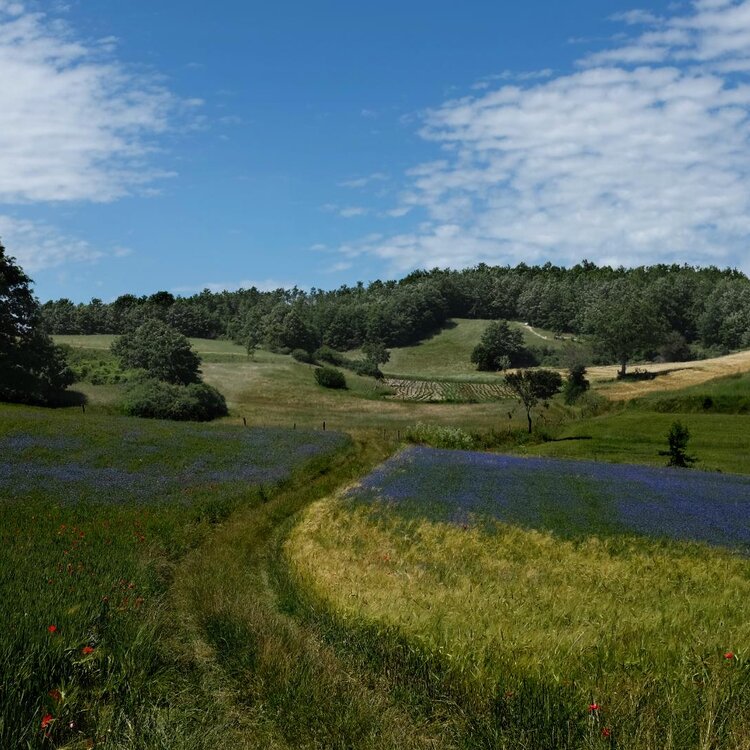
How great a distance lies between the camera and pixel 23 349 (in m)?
75.7

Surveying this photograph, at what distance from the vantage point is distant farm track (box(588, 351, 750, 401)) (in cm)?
9175

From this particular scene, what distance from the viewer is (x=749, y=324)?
159000 mm

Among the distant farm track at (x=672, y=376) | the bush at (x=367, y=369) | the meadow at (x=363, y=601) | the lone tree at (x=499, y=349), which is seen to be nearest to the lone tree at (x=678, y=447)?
the meadow at (x=363, y=601)

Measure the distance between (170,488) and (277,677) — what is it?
2094 centimetres

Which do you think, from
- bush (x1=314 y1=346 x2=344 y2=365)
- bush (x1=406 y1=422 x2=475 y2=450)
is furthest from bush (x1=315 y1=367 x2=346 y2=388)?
bush (x1=406 y1=422 x2=475 y2=450)

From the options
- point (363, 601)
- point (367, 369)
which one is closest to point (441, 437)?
point (363, 601)

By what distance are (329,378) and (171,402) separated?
35.4 meters

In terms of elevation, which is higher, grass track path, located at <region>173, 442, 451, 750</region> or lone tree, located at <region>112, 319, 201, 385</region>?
lone tree, located at <region>112, 319, 201, 385</region>

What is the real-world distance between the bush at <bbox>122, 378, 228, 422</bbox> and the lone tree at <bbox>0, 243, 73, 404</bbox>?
8.47 metres

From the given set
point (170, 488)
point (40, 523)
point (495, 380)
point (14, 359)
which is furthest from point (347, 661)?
point (495, 380)

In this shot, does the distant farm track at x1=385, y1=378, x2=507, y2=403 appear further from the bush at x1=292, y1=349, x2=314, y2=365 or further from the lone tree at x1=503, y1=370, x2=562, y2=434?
the lone tree at x1=503, y1=370, x2=562, y2=434

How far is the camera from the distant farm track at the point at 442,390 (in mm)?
103625

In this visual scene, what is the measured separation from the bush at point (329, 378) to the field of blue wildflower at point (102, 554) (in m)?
58.6

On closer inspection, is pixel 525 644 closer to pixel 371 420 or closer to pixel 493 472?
pixel 493 472
